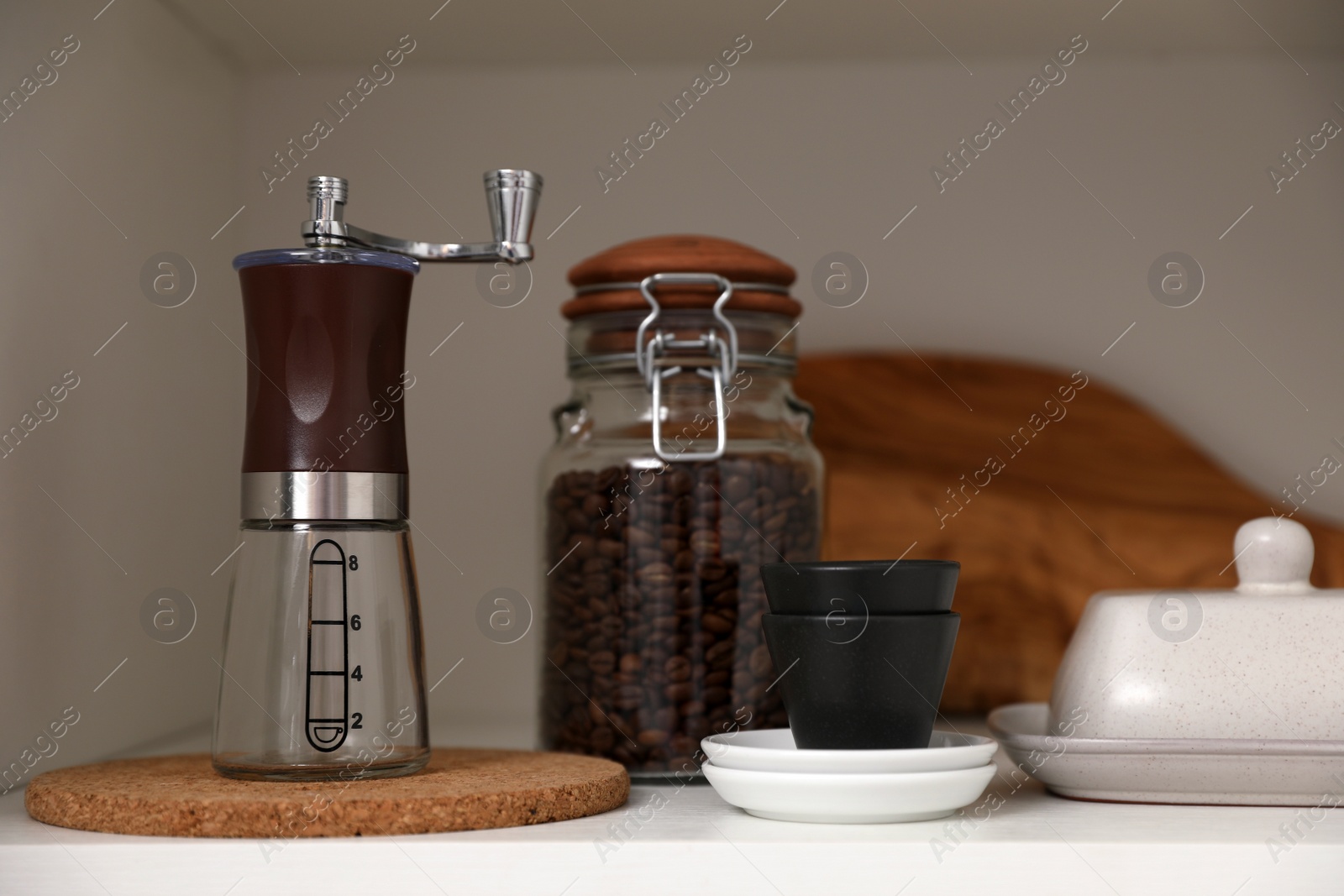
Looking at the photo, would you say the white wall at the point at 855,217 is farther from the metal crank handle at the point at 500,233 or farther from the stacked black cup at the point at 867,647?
the stacked black cup at the point at 867,647

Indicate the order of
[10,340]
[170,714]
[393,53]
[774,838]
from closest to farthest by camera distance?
[774,838], [10,340], [170,714], [393,53]

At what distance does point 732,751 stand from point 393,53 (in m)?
0.68

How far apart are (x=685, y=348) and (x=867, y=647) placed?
0.73 feet

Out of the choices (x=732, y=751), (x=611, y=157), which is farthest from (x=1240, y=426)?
(x=732, y=751)

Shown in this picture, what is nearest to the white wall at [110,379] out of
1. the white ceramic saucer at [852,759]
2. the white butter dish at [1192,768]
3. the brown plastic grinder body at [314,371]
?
the brown plastic grinder body at [314,371]

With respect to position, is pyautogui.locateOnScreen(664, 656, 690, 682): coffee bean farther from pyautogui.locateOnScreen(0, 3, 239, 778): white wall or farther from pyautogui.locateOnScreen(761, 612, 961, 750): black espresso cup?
pyautogui.locateOnScreen(0, 3, 239, 778): white wall

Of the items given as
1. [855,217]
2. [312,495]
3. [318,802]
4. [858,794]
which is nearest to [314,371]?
[312,495]

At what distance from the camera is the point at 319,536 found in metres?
0.59

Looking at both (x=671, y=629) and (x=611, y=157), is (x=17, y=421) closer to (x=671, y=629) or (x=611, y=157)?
(x=671, y=629)

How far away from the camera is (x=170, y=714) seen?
842mm

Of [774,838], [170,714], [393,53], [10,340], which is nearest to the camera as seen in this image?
[774,838]

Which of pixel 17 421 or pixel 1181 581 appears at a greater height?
pixel 17 421

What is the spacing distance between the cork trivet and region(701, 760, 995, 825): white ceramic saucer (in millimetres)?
74

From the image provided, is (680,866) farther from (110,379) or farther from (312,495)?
(110,379)
